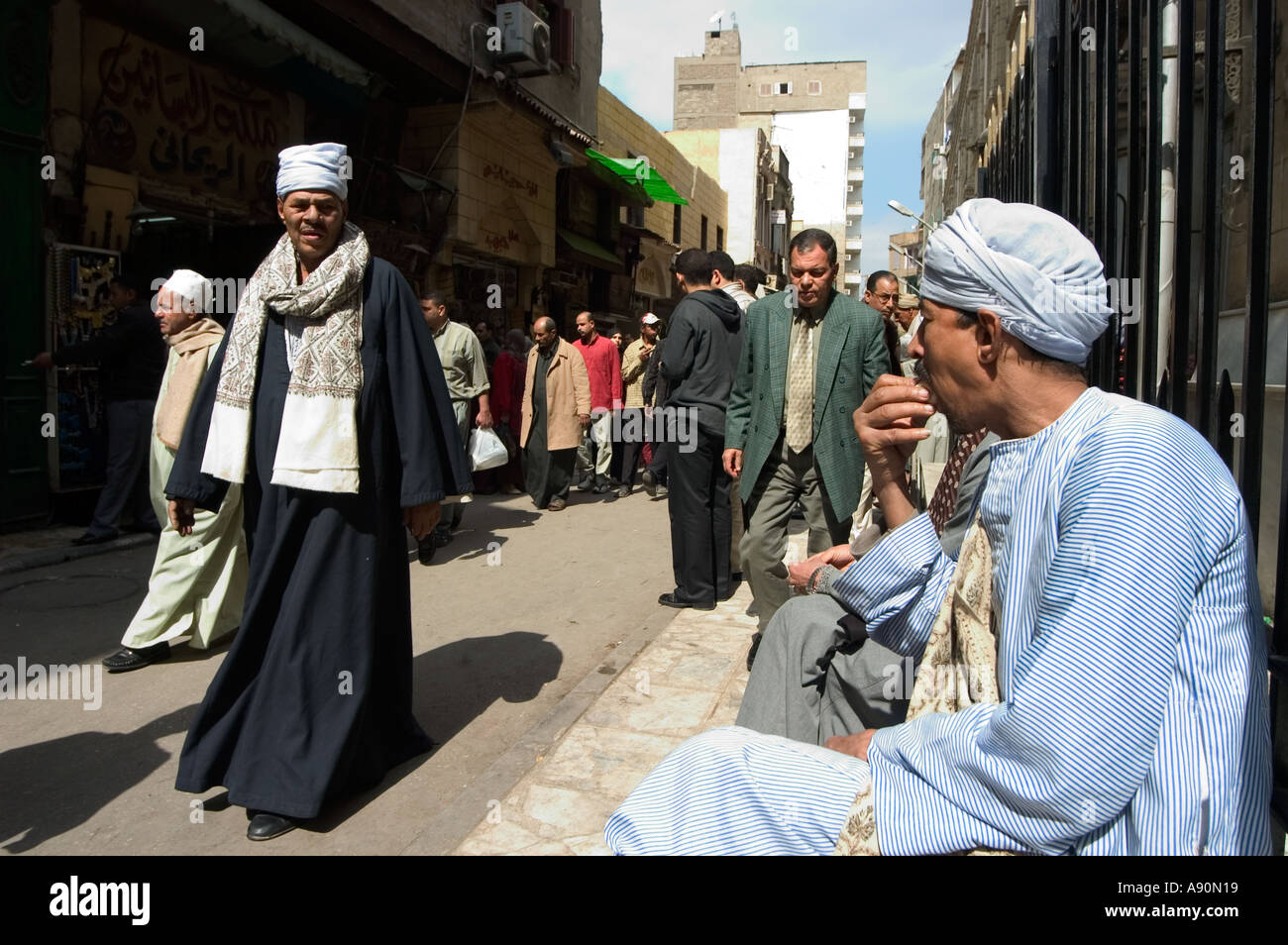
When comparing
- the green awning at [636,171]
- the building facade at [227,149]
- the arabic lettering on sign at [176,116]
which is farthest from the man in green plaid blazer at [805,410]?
the green awning at [636,171]

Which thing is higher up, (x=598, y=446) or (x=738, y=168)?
(x=738, y=168)

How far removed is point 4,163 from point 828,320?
691 centimetres

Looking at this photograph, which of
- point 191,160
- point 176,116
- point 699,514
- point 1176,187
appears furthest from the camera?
point 191,160

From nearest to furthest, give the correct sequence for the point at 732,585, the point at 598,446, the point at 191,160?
the point at 732,585 < the point at 191,160 < the point at 598,446

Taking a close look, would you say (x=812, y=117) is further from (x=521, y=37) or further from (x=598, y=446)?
(x=598, y=446)

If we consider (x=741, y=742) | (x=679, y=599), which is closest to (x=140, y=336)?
(x=679, y=599)

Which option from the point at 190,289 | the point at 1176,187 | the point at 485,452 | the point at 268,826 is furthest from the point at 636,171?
the point at 1176,187

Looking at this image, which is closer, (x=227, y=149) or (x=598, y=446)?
(x=227, y=149)

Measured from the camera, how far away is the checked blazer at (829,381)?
14.5ft

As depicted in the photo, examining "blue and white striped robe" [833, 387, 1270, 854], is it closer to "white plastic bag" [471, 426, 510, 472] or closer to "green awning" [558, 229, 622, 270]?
"white plastic bag" [471, 426, 510, 472]

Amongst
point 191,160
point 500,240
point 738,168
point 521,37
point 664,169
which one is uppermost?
point 738,168

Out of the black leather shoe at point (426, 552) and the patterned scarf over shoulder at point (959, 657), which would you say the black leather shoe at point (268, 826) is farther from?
the black leather shoe at point (426, 552)

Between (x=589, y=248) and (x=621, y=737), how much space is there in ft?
58.5

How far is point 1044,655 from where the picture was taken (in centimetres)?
133
